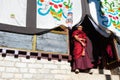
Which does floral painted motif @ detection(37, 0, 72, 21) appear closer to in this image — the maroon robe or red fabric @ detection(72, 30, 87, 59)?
red fabric @ detection(72, 30, 87, 59)

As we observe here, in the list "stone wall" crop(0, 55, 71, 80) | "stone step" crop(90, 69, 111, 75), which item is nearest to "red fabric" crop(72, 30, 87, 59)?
"stone wall" crop(0, 55, 71, 80)

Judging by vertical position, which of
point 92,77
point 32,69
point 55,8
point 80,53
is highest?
point 55,8

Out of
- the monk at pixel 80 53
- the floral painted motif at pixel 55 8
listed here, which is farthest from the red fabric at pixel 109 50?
the floral painted motif at pixel 55 8

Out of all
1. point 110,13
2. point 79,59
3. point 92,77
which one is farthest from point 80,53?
point 110,13

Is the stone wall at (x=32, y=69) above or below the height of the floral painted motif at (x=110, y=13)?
below

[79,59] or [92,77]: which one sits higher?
[79,59]

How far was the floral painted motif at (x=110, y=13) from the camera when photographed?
879cm

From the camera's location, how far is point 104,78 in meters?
8.65

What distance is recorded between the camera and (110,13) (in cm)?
901

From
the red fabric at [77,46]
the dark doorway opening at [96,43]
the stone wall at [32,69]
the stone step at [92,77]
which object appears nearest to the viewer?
the stone wall at [32,69]

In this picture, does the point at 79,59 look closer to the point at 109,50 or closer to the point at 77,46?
the point at 77,46

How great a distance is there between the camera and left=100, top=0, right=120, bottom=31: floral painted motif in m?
8.79

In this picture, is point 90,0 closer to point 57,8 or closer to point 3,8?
point 57,8

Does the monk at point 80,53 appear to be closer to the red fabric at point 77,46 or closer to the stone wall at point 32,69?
the red fabric at point 77,46
